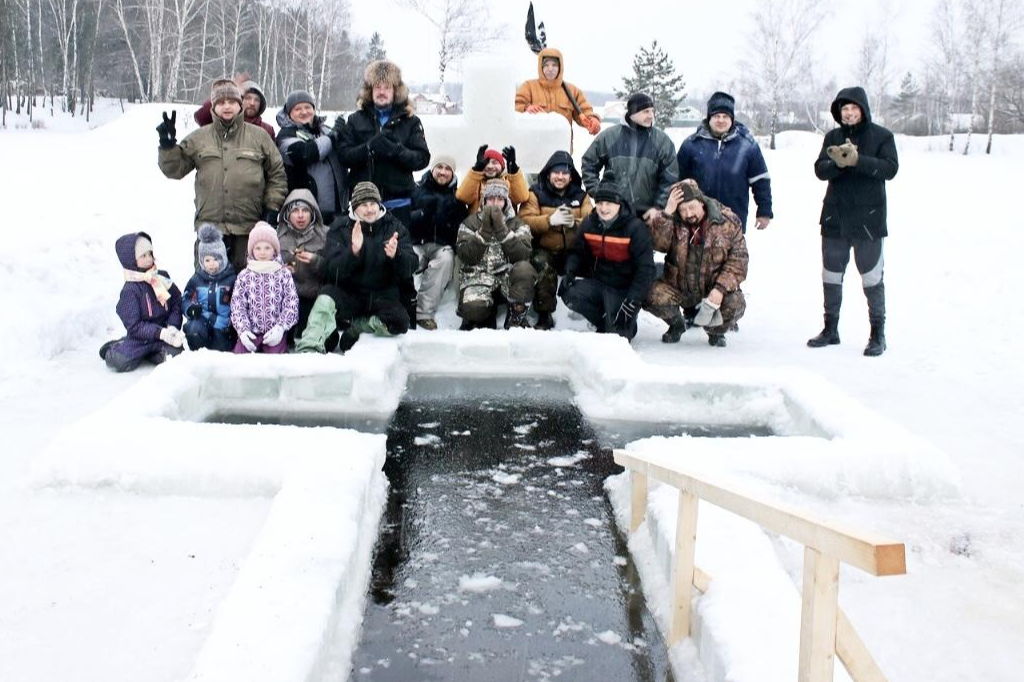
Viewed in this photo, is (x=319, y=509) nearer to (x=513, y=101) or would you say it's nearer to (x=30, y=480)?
(x=30, y=480)

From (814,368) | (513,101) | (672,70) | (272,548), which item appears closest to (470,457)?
(272,548)

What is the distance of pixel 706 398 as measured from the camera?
5059mm

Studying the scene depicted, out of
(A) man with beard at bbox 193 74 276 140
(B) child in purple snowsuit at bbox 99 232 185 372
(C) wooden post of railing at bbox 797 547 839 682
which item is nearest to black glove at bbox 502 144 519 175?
(A) man with beard at bbox 193 74 276 140

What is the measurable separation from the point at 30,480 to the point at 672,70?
35542 millimetres

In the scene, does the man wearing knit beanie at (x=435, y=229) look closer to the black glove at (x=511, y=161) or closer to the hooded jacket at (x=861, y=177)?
the black glove at (x=511, y=161)

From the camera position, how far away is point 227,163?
6164mm

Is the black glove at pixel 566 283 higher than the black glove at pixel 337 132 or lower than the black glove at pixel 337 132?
lower

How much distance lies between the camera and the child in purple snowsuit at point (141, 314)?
570 cm

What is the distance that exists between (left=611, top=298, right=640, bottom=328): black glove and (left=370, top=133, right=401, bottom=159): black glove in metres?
1.97

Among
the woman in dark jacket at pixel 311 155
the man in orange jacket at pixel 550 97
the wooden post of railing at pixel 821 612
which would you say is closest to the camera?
the wooden post of railing at pixel 821 612

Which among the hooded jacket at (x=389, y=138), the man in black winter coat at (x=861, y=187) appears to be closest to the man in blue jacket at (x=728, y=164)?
the man in black winter coat at (x=861, y=187)

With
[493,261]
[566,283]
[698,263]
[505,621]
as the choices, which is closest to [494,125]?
[493,261]

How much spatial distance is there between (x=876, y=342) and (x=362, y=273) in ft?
12.3

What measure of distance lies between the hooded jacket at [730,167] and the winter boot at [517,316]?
5.68ft
